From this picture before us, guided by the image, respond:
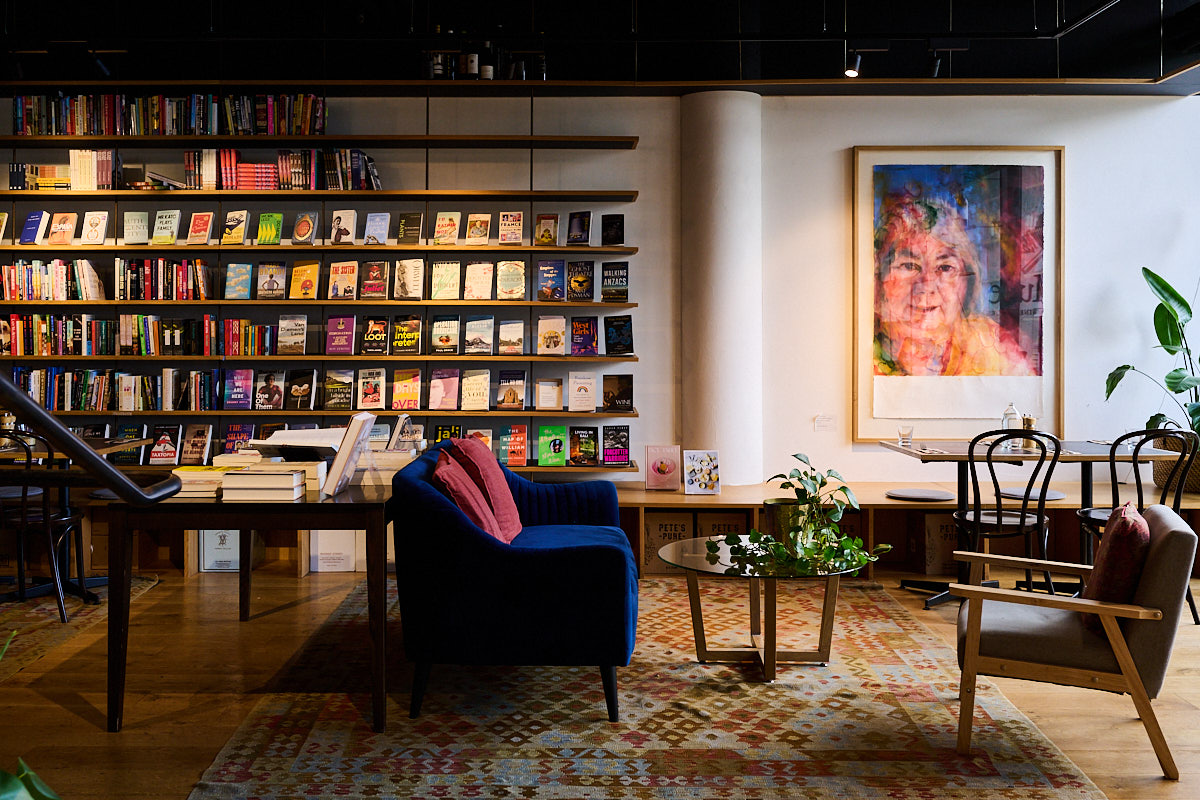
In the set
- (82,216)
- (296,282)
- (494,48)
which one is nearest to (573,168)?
(494,48)

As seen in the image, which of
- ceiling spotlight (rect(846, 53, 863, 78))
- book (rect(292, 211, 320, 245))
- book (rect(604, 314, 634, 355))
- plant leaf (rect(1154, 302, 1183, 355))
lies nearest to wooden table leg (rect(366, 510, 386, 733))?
book (rect(604, 314, 634, 355))

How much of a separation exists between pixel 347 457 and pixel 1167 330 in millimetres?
5108

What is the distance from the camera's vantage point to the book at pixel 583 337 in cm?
574

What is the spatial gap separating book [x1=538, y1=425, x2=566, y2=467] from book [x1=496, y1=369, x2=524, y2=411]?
0.24 meters

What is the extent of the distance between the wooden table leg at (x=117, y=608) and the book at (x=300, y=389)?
2662 millimetres

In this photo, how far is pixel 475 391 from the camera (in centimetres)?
574

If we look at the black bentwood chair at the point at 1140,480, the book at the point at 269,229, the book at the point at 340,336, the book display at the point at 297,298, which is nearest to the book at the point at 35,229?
the book display at the point at 297,298

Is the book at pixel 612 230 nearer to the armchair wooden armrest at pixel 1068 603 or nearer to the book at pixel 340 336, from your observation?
the book at pixel 340 336

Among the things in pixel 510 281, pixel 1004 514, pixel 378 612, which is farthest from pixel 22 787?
pixel 510 281

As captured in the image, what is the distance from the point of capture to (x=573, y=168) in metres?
5.90

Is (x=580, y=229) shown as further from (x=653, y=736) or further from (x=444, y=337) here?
(x=653, y=736)

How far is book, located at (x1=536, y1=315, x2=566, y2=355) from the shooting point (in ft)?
18.8

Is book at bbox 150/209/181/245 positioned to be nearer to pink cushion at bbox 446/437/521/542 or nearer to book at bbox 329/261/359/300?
book at bbox 329/261/359/300

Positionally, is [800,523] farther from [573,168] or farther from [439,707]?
[573,168]
